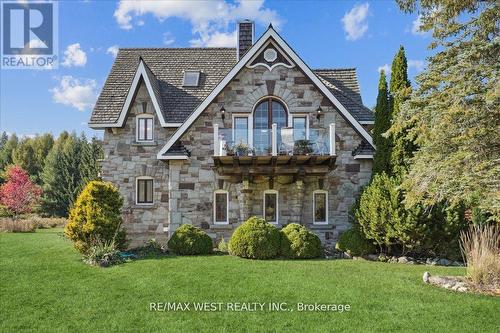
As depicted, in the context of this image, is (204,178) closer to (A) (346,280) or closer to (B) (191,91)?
(B) (191,91)

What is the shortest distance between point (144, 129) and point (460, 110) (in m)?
12.9

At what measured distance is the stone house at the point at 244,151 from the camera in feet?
50.7

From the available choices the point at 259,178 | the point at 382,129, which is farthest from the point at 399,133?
the point at 259,178

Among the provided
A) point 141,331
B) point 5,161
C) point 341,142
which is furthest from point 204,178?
point 5,161

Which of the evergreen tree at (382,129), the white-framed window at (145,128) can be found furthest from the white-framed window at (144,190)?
the evergreen tree at (382,129)

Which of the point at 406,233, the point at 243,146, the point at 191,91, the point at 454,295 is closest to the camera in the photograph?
the point at 454,295

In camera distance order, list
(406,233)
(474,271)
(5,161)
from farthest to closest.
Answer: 1. (5,161)
2. (406,233)
3. (474,271)

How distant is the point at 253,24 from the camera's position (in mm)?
19984

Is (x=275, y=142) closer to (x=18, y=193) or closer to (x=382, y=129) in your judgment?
(x=382, y=129)

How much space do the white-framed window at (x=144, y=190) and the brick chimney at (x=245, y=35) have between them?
25.5 ft

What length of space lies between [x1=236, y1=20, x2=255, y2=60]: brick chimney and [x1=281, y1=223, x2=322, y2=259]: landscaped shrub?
33.5 ft

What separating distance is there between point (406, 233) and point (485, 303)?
181 inches

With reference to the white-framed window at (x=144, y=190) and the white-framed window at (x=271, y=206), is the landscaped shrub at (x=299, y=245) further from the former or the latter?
the white-framed window at (x=144, y=190)

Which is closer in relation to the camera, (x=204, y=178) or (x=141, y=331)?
(x=141, y=331)
